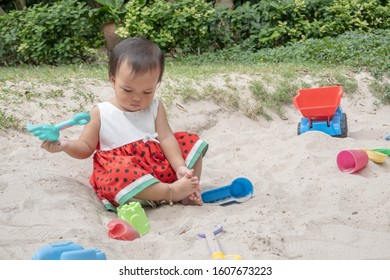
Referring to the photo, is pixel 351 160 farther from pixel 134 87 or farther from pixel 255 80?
pixel 255 80

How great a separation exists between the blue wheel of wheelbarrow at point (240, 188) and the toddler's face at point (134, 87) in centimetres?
66

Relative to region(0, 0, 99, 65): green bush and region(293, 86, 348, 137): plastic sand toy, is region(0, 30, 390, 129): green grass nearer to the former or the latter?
region(293, 86, 348, 137): plastic sand toy

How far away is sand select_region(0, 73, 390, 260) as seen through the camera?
2838 mm

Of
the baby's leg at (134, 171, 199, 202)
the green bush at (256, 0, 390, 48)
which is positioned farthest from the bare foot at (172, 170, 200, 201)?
the green bush at (256, 0, 390, 48)

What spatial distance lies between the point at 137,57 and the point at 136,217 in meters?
0.87

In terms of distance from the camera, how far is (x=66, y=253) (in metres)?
2.29

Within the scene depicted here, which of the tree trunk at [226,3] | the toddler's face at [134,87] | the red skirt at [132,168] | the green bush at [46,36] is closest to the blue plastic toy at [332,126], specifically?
the red skirt at [132,168]

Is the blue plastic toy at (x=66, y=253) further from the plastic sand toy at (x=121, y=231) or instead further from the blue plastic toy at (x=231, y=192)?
the blue plastic toy at (x=231, y=192)

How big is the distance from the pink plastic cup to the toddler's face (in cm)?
116

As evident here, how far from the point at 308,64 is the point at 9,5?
212 inches

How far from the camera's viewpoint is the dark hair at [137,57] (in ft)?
11.7

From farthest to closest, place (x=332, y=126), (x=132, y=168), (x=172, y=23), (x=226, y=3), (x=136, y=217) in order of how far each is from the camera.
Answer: (x=226, y=3)
(x=172, y=23)
(x=332, y=126)
(x=132, y=168)
(x=136, y=217)

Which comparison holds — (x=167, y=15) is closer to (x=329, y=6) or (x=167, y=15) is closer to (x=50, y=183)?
(x=329, y=6)

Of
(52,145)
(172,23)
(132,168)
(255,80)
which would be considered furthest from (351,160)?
(172,23)
